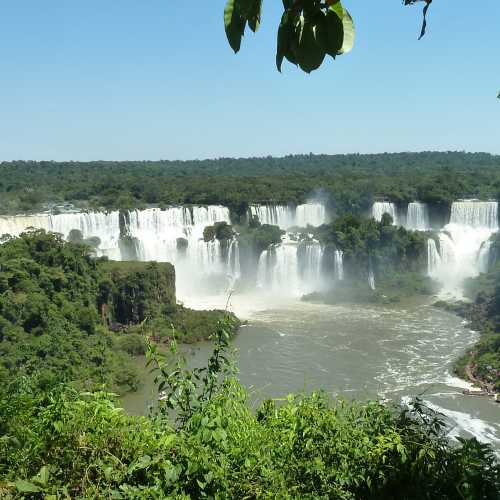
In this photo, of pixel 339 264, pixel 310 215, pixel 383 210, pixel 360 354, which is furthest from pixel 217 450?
pixel 383 210

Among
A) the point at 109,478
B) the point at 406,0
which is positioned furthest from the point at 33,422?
the point at 406,0

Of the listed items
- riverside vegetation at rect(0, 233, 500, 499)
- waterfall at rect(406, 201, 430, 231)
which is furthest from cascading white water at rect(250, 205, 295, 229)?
riverside vegetation at rect(0, 233, 500, 499)

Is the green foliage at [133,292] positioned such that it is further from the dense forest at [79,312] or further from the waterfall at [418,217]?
the waterfall at [418,217]


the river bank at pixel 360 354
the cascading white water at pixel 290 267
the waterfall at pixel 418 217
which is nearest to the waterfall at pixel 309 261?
the cascading white water at pixel 290 267

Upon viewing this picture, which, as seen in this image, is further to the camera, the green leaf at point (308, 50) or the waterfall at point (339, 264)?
the waterfall at point (339, 264)

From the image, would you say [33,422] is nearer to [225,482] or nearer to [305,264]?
[225,482]

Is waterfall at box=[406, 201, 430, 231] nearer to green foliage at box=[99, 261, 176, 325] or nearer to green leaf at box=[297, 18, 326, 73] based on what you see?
green foliage at box=[99, 261, 176, 325]

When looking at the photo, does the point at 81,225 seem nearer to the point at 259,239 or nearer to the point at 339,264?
the point at 259,239
